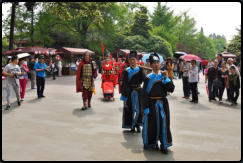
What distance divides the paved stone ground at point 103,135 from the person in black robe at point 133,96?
0.26 metres

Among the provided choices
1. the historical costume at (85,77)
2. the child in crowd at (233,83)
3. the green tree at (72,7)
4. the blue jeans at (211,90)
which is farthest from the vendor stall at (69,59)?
the child in crowd at (233,83)

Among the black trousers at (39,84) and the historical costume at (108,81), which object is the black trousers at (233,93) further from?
the black trousers at (39,84)

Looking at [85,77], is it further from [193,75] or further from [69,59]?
[69,59]

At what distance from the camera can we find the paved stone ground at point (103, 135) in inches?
158

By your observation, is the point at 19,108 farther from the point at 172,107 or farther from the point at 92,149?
the point at 172,107

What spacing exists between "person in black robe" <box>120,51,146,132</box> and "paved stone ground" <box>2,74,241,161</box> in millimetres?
258

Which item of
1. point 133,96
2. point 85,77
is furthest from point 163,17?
point 133,96

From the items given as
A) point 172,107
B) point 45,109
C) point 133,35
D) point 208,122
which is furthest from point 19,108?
point 133,35

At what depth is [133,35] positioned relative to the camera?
40062 mm

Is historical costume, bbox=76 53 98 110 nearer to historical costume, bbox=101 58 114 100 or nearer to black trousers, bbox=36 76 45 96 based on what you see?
historical costume, bbox=101 58 114 100

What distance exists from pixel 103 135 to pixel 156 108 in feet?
4.98

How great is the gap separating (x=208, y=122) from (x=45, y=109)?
532 cm

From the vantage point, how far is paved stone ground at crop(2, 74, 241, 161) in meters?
4.02

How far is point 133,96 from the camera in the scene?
551cm
